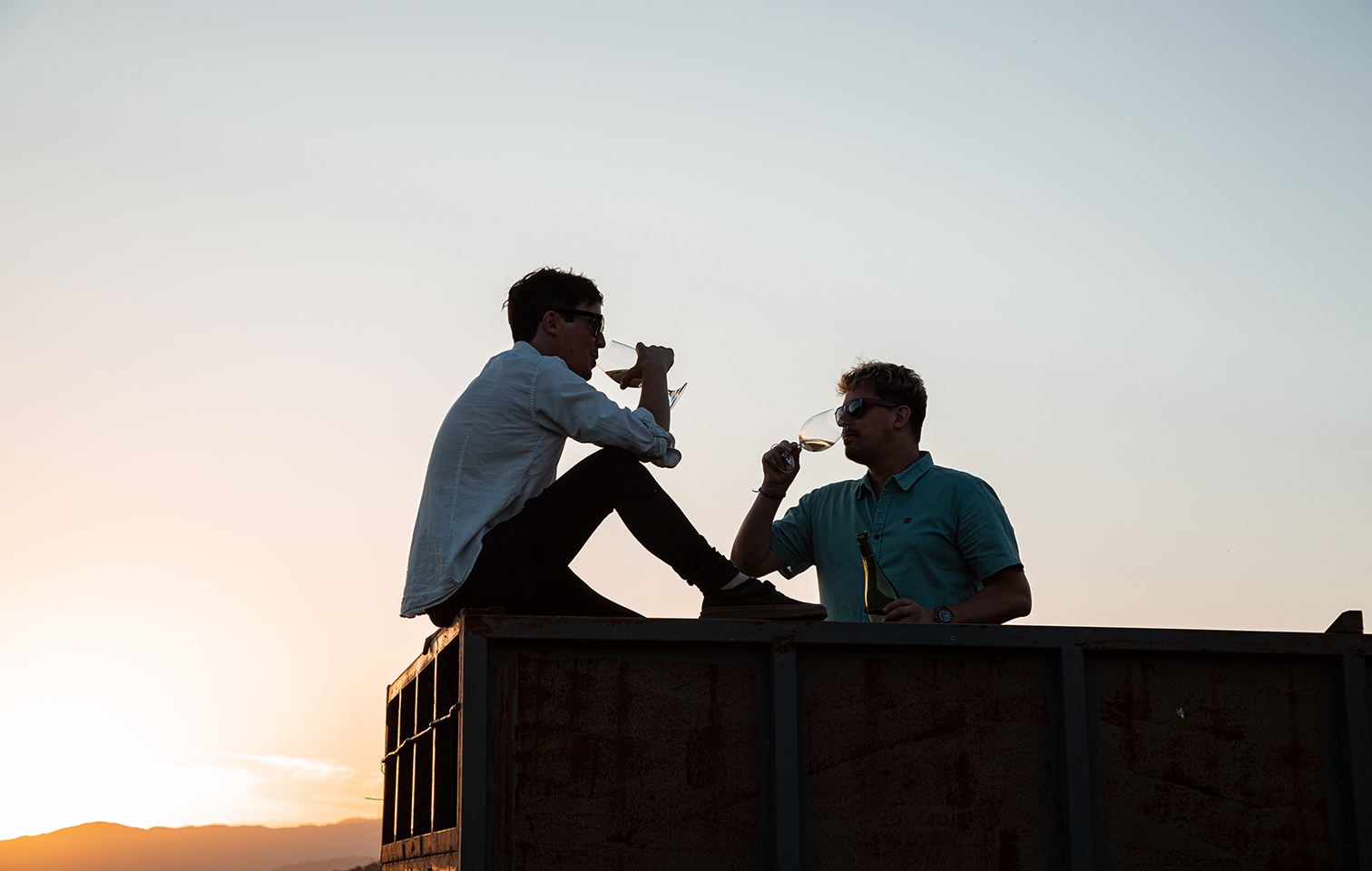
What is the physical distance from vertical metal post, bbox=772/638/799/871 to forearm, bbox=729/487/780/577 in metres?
2.14

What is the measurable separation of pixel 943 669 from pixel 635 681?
911mm

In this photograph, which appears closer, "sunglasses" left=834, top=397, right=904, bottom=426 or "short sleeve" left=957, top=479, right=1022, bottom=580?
"short sleeve" left=957, top=479, right=1022, bottom=580

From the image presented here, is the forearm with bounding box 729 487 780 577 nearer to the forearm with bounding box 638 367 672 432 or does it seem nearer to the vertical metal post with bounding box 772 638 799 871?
the forearm with bounding box 638 367 672 432

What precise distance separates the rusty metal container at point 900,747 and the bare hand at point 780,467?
1934 mm

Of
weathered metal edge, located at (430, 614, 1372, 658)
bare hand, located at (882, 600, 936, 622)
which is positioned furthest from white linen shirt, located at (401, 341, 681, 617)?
bare hand, located at (882, 600, 936, 622)

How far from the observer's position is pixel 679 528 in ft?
13.6

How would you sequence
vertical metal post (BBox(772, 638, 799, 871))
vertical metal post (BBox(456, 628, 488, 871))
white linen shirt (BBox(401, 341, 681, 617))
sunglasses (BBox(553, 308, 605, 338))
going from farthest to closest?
sunglasses (BBox(553, 308, 605, 338))
white linen shirt (BBox(401, 341, 681, 617))
vertical metal post (BBox(772, 638, 799, 871))
vertical metal post (BBox(456, 628, 488, 871))

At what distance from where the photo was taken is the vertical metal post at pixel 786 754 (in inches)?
132

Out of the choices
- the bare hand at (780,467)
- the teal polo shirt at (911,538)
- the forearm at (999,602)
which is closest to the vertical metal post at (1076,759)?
the forearm at (999,602)

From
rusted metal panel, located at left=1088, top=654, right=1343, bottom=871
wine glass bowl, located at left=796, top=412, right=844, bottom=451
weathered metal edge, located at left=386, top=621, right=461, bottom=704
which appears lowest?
rusted metal panel, located at left=1088, top=654, right=1343, bottom=871

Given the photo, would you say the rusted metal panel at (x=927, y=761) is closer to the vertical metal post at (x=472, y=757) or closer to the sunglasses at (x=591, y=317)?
the vertical metal post at (x=472, y=757)

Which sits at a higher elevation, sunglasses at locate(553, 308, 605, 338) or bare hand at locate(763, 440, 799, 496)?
sunglasses at locate(553, 308, 605, 338)

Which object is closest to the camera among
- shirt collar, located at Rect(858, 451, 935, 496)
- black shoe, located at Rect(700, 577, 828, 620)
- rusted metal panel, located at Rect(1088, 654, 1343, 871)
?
rusted metal panel, located at Rect(1088, 654, 1343, 871)

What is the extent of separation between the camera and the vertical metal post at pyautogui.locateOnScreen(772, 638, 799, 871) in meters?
3.36
